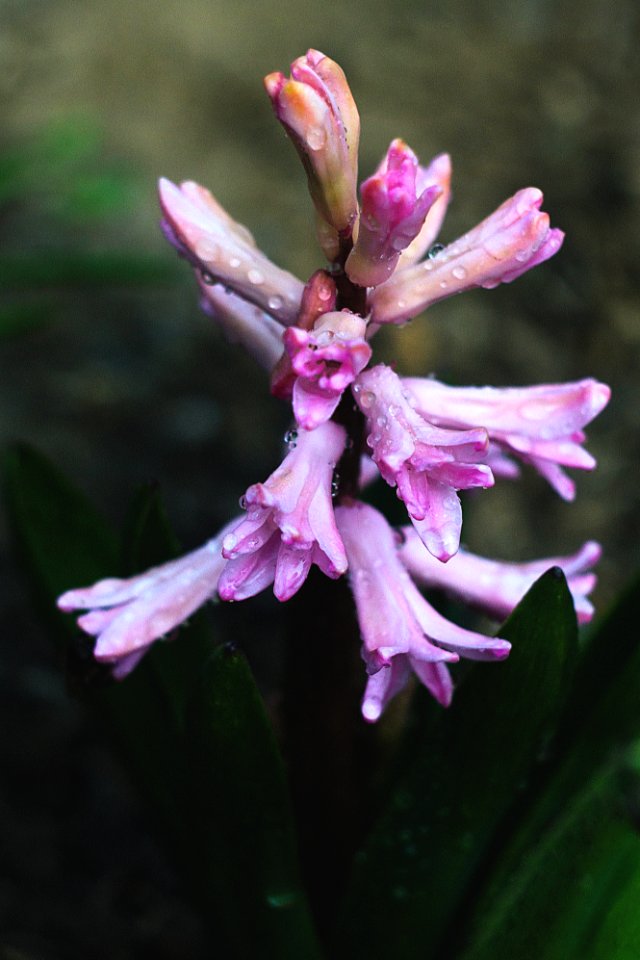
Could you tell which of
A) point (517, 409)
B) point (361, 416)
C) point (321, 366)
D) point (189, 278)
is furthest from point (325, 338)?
point (189, 278)

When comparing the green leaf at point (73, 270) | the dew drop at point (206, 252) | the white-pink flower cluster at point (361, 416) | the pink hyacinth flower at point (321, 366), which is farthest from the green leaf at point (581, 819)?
the green leaf at point (73, 270)

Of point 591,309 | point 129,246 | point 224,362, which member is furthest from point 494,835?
point 129,246

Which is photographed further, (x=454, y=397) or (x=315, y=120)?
A: (x=454, y=397)

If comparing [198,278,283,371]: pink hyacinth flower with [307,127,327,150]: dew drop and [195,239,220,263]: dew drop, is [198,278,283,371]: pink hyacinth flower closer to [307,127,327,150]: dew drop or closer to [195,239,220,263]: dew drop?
[195,239,220,263]: dew drop

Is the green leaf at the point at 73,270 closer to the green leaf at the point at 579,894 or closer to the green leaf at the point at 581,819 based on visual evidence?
the green leaf at the point at 581,819

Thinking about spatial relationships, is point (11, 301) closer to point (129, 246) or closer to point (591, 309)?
point (129, 246)

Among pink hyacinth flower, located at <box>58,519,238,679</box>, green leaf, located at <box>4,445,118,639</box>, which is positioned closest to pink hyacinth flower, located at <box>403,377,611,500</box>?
pink hyacinth flower, located at <box>58,519,238,679</box>
